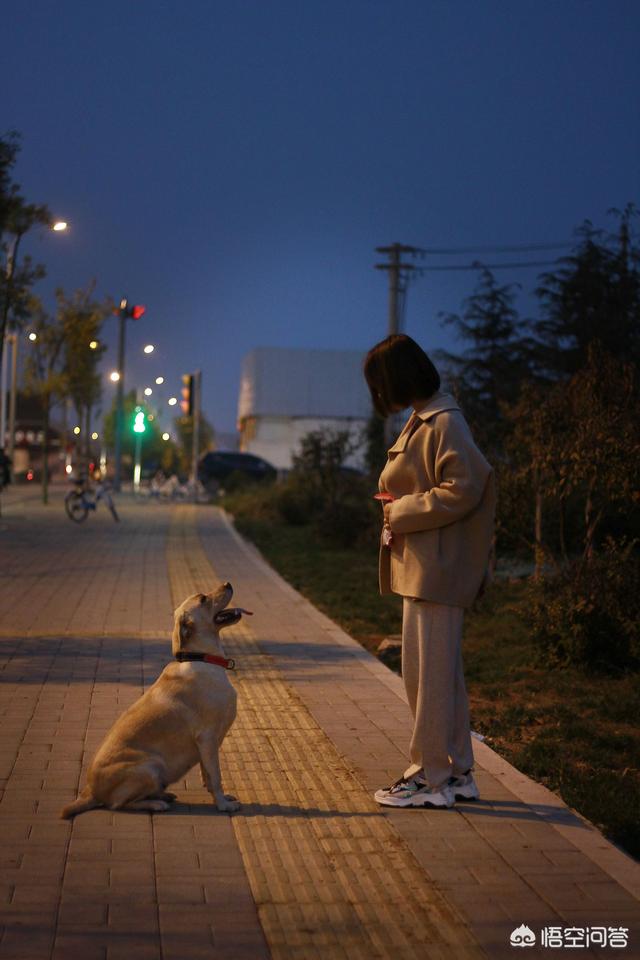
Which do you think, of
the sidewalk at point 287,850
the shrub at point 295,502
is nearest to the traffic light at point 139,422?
the shrub at point 295,502

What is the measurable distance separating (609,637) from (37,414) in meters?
103

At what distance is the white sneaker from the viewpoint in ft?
18.8

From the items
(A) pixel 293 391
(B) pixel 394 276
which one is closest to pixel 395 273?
(B) pixel 394 276

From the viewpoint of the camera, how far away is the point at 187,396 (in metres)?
35.8

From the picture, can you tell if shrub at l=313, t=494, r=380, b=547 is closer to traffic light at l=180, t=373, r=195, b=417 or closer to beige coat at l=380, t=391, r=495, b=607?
traffic light at l=180, t=373, r=195, b=417

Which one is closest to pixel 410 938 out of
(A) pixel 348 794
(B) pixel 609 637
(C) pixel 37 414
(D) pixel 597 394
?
(A) pixel 348 794

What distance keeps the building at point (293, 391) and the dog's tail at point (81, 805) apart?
7437 centimetres

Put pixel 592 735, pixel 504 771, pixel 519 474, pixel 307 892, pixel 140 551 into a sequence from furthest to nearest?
pixel 140 551 < pixel 519 474 < pixel 592 735 < pixel 504 771 < pixel 307 892

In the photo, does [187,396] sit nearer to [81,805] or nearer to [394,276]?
[394,276]

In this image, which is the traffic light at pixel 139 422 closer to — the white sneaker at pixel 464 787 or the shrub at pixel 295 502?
the shrub at pixel 295 502

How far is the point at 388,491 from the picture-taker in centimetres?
584

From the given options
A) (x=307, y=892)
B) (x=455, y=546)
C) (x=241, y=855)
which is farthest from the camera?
(x=455, y=546)

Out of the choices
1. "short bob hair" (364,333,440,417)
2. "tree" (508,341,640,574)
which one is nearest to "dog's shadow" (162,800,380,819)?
"short bob hair" (364,333,440,417)

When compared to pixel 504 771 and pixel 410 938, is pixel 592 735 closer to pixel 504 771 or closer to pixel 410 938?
pixel 504 771
